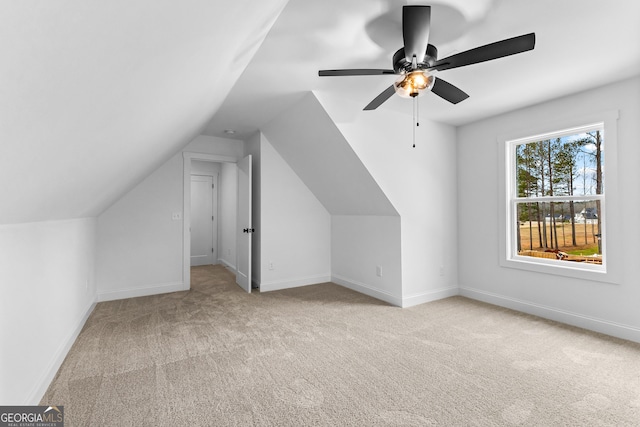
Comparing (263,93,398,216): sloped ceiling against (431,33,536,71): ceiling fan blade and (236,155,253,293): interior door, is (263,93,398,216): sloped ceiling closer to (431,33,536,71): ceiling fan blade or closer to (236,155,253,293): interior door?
(236,155,253,293): interior door

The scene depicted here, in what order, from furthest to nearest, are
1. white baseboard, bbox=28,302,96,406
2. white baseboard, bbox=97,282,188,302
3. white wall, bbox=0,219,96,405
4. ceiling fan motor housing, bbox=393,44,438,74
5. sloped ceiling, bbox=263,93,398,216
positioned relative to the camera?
white baseboard, bbox=97,282,188,302
sloped ceiling, bbox=263,93,398,216
ceiling fan motor housing, bbox=393,44,438,74
white baseboard, bbox=28,302,96,406
white wall, bbox=0,219,96,405

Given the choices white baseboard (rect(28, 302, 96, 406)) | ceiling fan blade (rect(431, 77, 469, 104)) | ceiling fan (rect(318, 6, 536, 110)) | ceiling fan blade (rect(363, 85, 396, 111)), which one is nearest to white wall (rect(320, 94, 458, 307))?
ceiling fan blade (rect(363, 85, 396, 111))

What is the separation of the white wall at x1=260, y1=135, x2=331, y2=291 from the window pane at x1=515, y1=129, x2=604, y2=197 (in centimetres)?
282

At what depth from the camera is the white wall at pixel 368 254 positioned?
3.82 m

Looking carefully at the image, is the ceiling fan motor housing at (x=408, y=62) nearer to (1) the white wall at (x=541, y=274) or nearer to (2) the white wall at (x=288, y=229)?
(1) the white wall at (x=541, y=274)

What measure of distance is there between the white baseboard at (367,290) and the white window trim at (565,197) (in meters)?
1.42

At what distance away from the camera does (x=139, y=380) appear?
2070 millimetres

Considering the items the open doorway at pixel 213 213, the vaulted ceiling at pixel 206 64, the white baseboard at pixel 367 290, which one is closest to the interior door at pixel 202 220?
the open doorway at pixel 213 213

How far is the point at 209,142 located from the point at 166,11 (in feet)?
13.4

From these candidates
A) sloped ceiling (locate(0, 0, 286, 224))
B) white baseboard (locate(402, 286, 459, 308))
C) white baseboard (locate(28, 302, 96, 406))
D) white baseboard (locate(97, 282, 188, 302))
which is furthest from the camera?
white baseboard (locate(97, 282, 188, 302))

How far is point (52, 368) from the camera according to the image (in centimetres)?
208

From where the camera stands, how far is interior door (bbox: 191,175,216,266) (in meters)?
6.54

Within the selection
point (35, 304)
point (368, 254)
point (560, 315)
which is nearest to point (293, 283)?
point (368, 254)

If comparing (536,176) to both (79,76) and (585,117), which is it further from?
(79,76)
